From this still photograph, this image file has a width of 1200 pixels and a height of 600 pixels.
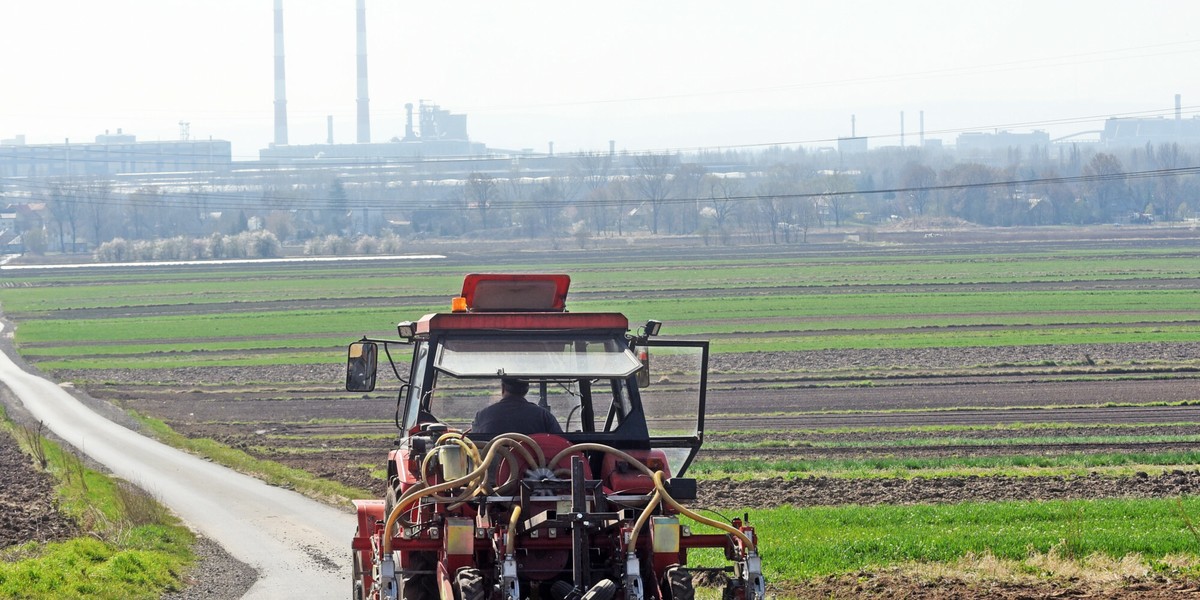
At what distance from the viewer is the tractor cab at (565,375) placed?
34.4 feet

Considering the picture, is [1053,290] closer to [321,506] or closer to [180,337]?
[180,337]

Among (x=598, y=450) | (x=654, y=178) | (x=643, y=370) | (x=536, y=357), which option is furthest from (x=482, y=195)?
(x=598, y=450)

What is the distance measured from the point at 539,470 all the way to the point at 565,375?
955mm

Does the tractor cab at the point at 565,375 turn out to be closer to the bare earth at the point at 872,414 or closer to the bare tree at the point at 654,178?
the bare earth at the point at 872,414

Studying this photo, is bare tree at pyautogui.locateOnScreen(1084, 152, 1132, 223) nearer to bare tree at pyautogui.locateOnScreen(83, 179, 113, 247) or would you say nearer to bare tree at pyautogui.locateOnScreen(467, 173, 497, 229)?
bare tree at pyautogui.locateOnScreen(467, 173, 497, 229)

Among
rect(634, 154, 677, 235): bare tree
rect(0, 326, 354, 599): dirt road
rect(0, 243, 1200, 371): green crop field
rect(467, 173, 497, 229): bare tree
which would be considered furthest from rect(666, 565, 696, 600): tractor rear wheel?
rect(634, 154, 677, 235): bare tree

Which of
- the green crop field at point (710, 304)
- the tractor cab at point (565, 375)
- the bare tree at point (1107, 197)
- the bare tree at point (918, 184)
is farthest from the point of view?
the bare tree at point (918, 184)

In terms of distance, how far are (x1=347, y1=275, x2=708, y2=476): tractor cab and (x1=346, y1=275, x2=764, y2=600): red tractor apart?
0.04 feet

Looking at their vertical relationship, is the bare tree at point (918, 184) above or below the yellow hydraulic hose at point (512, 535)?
above

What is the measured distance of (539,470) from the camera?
966 centimetres

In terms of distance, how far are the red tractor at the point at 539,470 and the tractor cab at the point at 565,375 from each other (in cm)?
1

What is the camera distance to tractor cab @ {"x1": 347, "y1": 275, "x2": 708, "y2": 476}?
413 inches

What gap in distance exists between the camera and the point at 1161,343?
4728 cm

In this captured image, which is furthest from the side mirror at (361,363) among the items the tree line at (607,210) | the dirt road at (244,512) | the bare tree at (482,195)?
the bare tree at (482,195)
